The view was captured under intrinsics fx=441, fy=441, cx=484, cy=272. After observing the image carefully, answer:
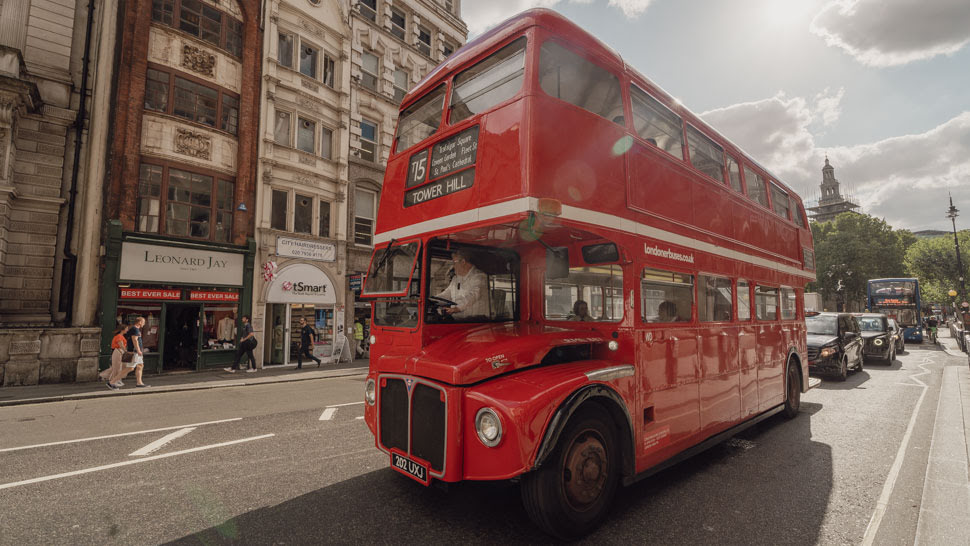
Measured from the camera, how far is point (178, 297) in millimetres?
14555

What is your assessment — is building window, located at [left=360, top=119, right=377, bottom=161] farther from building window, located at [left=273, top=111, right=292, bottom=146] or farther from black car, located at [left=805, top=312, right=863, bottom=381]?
black car, located at [left=805, top=312, right=863, bottom=381]

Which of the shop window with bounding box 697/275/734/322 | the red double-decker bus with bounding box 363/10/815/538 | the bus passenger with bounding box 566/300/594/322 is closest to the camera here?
the red double-decker bus with bounding box 363/10/815/538

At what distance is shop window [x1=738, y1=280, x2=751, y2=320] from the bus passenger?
286cm

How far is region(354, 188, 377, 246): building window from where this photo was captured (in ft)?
66.5

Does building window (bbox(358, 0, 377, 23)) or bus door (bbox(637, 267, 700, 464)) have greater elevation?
building window (bbox(358, 0, 377, 23))

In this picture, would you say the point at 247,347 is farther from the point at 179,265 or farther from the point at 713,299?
the point at 713,299

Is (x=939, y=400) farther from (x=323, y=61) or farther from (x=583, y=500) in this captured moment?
(x=323, y=61)

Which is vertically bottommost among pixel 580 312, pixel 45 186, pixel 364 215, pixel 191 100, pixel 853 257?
pixel 580 312

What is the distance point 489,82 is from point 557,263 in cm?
189

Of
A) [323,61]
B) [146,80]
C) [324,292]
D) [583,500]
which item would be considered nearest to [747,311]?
[583,500]

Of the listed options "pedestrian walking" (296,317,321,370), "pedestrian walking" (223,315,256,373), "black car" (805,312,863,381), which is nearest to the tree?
"black car" (805,312,863,381)

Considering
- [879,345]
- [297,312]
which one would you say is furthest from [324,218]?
[879,345]

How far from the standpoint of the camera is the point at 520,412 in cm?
300

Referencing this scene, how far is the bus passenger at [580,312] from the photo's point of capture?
4.49 m
